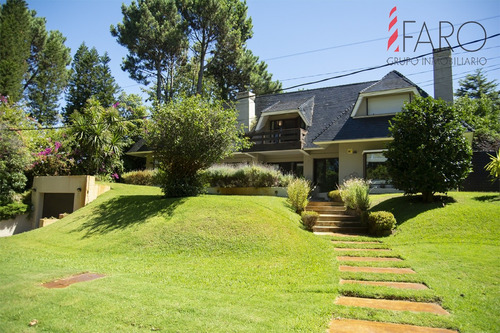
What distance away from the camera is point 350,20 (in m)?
11.9

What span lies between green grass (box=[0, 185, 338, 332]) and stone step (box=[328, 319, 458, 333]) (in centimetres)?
20

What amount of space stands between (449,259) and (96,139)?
16205mm

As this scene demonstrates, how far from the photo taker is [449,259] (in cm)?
732

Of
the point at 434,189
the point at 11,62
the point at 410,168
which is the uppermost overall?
the point at 11,62

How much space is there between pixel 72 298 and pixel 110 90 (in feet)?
113

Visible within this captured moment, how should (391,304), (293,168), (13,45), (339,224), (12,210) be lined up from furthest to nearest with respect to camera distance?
(13,45)
(293,168)
(12,210)
(339,224)
(391,304)

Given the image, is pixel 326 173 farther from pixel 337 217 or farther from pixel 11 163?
pixel 11 163

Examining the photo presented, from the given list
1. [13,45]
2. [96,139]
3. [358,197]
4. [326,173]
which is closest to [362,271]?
[358,197]

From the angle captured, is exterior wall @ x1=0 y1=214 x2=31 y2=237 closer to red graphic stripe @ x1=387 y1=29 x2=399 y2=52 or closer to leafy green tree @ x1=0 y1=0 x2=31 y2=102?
leafy green tree @ x1=0 y1=0 x2=31 y2=102

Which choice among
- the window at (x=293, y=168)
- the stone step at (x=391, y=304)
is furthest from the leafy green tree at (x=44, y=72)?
the stone step at (x=391, y=304)

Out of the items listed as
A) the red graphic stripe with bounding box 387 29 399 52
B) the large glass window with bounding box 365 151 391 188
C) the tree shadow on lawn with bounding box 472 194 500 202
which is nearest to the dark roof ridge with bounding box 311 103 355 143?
the large glass window with bounding box 365 151 391 188

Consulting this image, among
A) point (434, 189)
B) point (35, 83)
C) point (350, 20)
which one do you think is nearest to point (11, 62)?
point (35, 83)

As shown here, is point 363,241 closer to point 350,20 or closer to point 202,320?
point 202,320

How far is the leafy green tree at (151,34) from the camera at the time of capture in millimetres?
27172
